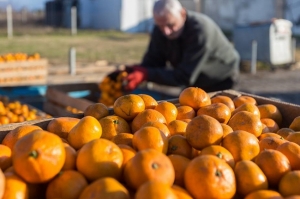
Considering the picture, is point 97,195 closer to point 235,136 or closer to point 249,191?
point 249,191

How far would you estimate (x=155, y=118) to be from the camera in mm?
2244

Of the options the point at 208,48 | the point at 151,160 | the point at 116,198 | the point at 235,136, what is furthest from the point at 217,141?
the point at 208,48

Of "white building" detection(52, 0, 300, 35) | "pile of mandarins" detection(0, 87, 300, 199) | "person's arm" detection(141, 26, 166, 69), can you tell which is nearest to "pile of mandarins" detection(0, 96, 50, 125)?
"person's arm" detection(141, 26, 166, 69)

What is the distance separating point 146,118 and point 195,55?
9.29 ft

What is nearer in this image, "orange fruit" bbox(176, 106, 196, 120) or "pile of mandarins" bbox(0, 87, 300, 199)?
"pile of mandarins" bbox(0, 87, 300, 199)

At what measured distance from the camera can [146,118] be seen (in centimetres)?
224

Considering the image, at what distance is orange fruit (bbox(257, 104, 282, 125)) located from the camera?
275 cm

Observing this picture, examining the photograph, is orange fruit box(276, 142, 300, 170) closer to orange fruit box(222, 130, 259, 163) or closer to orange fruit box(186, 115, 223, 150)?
orange fruit box(222, 130, 259, 163)

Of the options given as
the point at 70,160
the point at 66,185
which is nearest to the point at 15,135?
the point at 70,160

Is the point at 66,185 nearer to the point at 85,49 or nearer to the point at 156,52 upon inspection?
the point at 156,52

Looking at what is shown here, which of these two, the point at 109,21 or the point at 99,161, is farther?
the point at 109,21

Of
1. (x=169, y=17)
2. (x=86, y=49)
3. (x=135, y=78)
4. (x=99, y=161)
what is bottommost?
(x=86, y=49)

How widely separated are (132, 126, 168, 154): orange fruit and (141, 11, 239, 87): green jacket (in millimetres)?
3119

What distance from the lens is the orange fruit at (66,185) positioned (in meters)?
1.58
